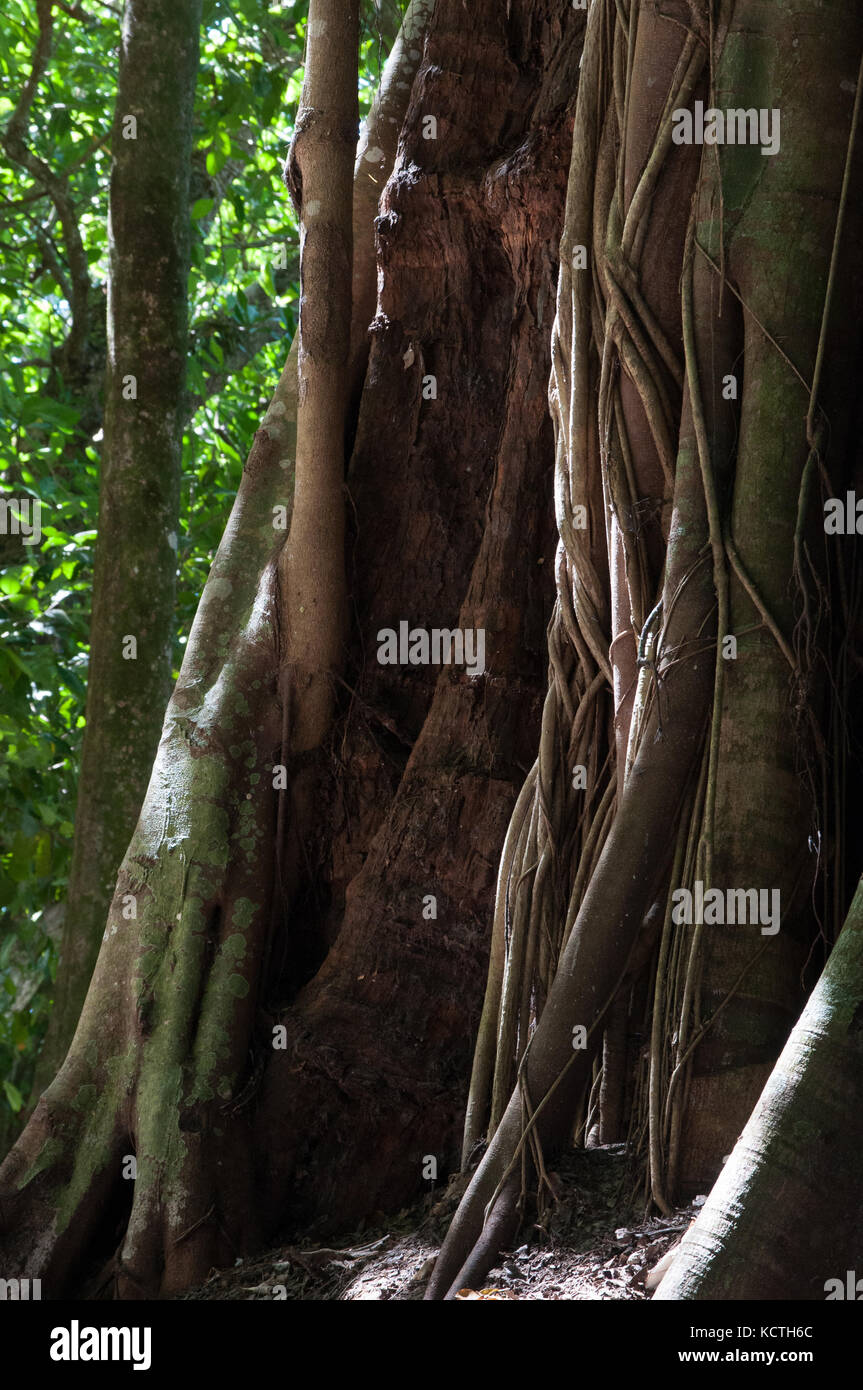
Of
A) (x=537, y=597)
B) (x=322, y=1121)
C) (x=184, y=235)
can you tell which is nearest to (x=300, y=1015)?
(x=322, y=1121)

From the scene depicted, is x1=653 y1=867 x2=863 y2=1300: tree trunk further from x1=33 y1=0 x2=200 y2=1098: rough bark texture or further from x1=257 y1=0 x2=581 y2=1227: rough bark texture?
x1=33 y1=0 x2=200 y2=1098: rough bark texture

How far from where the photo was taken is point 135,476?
4.05 metres

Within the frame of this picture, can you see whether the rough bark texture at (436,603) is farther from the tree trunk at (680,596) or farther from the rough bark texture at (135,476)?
the rough bark texture at (135,476)

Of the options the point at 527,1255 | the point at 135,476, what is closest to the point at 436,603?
the point at 135,476

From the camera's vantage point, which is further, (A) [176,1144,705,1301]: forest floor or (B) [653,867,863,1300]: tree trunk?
(A) [176,1144,705,1301]: forest floor

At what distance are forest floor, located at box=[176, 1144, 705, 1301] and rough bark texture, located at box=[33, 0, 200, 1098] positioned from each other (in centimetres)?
149

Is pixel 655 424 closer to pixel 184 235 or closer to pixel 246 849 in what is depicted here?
pixel 246 849

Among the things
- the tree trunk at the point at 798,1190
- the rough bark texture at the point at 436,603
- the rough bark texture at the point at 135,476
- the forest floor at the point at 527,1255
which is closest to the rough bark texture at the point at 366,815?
the rough bark texture at the point at 436,603

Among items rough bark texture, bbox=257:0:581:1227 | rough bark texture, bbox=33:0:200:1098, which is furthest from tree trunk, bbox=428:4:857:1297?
rough bark texture, bbox=33:0:200:1098

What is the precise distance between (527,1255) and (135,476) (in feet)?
8.53

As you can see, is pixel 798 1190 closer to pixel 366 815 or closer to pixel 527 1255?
pixel 527 1255

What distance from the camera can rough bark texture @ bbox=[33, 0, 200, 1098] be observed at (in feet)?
13.0

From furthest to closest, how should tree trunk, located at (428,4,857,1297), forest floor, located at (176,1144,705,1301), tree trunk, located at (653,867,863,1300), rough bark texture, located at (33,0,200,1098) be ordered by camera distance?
rough bark texture, located at (33,0,200,1098) → tree trunk, located at (428,4,857,1297) → forest floor, located at (176,1144,705,1301) → tree trunk, located at (653,867,863,1300)

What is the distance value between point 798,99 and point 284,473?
4.95ft
